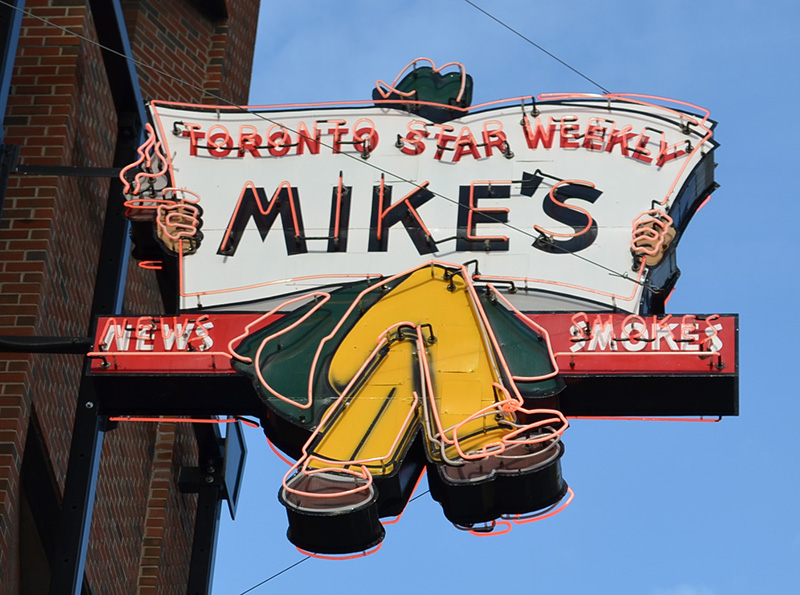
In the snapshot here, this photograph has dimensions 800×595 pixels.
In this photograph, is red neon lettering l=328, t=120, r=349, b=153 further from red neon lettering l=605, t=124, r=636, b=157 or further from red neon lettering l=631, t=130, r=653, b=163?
red neon lettering l=631, t=130, r=653, b=163

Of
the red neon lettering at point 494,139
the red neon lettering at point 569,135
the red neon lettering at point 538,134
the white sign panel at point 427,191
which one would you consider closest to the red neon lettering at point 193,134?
the white sign panel at point 427,191

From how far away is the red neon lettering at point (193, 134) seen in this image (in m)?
12.7

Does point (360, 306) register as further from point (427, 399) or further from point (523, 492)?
point (523, 492)

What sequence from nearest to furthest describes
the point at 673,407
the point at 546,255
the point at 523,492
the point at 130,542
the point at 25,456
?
1. the point at 523,492
2. the point at 673,407
3. the point at 546,255
4. the point at 25,456
5. the point at 130,542

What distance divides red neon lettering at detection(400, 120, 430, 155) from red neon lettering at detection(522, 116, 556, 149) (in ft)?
2.42

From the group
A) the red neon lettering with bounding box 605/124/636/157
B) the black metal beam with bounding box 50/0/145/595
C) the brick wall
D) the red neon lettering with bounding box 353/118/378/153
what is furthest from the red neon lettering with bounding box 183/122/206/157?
the red neon lettering with bounding box 605/124/636/157

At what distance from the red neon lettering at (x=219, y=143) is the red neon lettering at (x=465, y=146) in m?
1.70

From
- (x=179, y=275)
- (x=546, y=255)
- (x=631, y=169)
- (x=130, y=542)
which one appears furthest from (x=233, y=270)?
(x=130, y=542)

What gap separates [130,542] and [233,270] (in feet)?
16.2

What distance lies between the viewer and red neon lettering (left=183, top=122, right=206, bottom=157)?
1266 centimetres

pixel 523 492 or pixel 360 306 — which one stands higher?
pixel 360 306

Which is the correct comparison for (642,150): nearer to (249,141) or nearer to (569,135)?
(569,135)

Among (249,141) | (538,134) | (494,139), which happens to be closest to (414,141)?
(494,139)

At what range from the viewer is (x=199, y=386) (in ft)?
37.2
